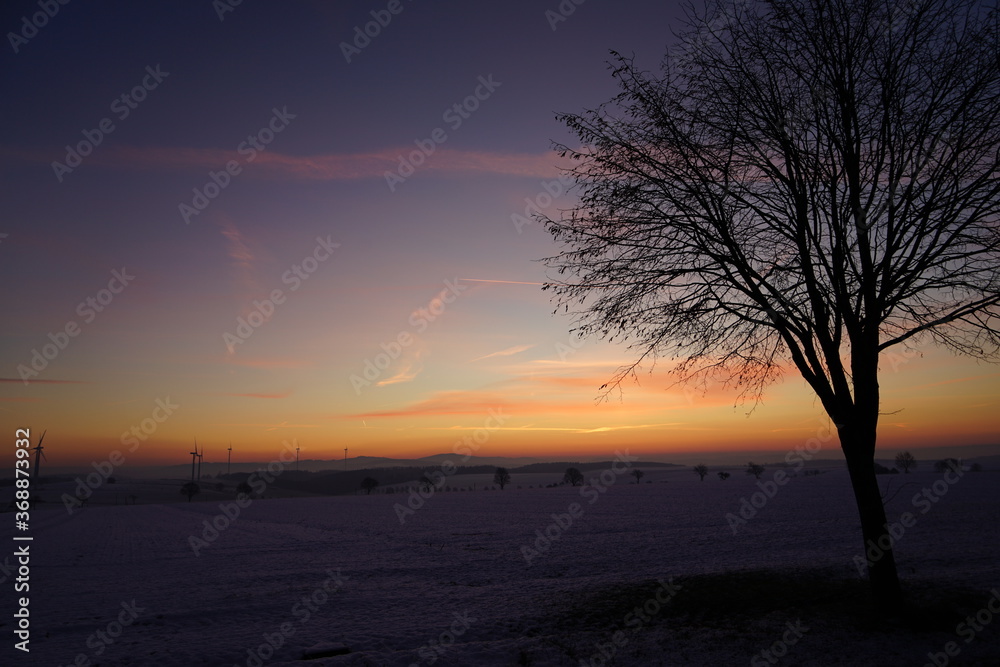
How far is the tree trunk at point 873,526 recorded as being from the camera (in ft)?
35.2

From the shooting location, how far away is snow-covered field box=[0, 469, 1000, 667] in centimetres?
1019

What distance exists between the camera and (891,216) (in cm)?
1117

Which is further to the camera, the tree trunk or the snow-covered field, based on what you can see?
the tree trunk

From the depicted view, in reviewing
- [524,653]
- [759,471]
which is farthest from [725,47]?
[759,471]

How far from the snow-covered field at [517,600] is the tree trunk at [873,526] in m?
0.72

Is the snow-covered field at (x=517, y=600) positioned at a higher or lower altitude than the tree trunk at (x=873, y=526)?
lower

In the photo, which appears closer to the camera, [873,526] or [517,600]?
[873,526]

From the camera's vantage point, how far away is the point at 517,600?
49.5 ft

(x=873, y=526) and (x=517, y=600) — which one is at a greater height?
(x=873, y=526)

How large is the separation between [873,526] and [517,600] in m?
8.90

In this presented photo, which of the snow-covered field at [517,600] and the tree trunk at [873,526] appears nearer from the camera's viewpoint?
the snow-covered field at [517,600]

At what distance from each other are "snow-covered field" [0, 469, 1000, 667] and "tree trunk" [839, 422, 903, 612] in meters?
0.72

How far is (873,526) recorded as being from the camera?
10.8m

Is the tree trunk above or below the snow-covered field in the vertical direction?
above
